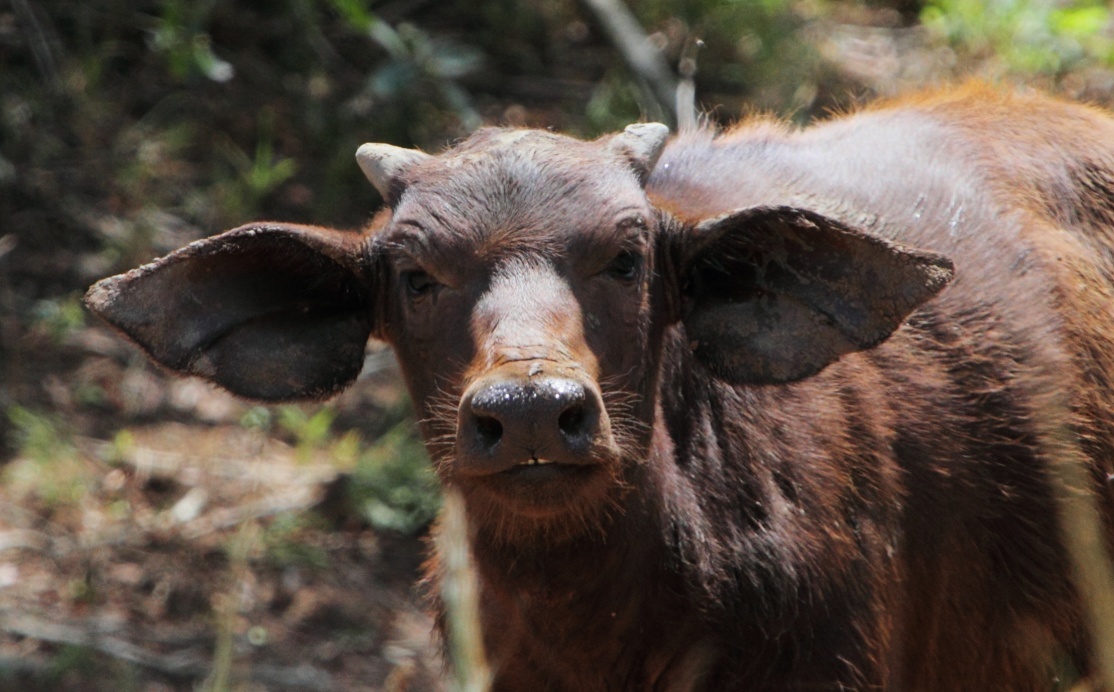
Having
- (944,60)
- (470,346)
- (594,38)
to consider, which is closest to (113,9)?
(594,38)

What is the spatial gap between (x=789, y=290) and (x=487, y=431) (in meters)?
1.22

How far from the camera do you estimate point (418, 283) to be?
4.38 meters

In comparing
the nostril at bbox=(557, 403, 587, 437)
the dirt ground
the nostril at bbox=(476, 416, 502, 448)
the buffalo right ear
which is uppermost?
the nostril at bbox=(557, 403, 587, 437)

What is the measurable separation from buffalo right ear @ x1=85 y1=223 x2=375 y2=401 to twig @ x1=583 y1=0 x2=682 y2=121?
3374 mm

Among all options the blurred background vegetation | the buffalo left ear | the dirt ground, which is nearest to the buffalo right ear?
the buffalo left ear

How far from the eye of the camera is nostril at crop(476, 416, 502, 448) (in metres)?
3.70

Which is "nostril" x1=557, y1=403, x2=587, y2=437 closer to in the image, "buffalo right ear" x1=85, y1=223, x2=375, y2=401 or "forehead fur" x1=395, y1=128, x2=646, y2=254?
"forehead fur" x1=395, y1=128, x2=646, y2=254

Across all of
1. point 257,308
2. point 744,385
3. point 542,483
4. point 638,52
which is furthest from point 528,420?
point 638,52

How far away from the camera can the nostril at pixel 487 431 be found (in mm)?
3703

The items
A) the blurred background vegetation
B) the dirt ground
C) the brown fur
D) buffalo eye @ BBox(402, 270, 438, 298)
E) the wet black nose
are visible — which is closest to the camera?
the wet black nose

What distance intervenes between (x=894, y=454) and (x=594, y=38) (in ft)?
19.5

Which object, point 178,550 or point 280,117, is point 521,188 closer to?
point 178,550

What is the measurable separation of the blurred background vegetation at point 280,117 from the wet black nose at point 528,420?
13.0 feet

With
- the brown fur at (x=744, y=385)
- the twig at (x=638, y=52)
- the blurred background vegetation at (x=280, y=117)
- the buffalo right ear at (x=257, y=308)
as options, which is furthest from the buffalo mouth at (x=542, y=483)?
the twig at (x=638, y=52)
